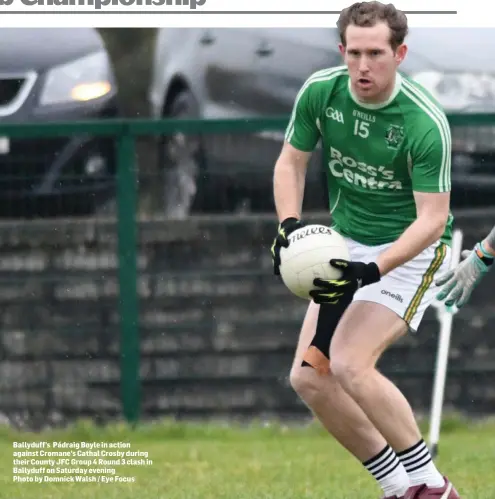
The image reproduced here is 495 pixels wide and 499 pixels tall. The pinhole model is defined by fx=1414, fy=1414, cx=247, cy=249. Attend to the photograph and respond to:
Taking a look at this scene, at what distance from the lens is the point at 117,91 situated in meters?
9.07

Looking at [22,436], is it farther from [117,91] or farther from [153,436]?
[117,91]

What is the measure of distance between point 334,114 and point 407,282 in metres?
0.72

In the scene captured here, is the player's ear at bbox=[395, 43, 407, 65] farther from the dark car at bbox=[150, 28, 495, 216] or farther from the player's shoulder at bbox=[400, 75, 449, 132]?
the dark car at bbox=[150, 28, 495, 216]

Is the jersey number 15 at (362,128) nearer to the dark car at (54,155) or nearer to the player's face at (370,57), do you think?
the player's face at (370,57)

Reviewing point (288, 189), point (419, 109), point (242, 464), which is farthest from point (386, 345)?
point (242, 464)

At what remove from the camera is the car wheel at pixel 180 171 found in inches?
348

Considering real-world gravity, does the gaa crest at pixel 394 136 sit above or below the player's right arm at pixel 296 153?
above

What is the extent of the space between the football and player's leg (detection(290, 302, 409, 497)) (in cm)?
→ 39

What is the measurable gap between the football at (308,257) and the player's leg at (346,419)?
392 millimetres

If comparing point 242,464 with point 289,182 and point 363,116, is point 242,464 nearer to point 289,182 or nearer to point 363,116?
point 289,182

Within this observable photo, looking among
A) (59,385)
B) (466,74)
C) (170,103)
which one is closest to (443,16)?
(466,74)

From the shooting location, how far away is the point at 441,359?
8133 mm

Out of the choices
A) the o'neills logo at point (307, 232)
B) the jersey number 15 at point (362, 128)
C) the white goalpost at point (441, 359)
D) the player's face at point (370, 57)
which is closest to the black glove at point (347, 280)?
the o'neills logo at point (307, 232)

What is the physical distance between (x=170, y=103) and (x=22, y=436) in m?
2.32
